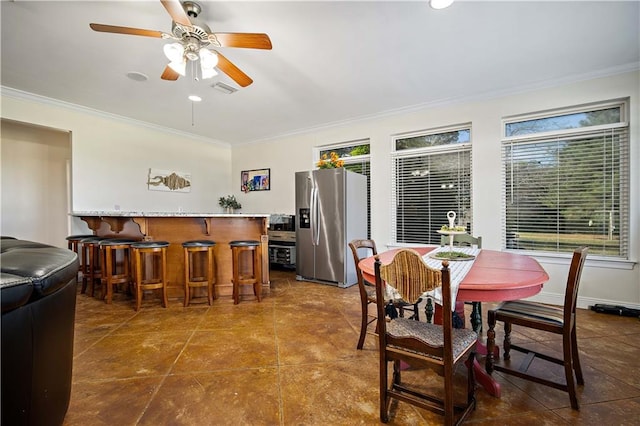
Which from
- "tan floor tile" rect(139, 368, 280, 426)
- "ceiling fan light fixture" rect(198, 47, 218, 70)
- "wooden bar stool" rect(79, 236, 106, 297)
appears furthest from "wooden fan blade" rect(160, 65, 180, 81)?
"tan floor tile" rect(139, 368, 280, 426)

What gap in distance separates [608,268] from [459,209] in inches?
65.9

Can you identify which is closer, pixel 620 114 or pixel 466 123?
pixel 620 114

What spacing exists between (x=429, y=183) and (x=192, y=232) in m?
3.44

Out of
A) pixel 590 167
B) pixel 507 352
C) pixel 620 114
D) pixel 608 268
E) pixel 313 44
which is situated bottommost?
pixel 507 352

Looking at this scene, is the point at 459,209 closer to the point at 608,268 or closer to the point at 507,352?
the point at 608,268

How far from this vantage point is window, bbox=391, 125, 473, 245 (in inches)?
161

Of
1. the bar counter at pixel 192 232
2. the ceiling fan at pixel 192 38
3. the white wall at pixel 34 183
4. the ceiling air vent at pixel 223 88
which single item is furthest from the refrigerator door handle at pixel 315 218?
the white wall at pixel 34 183

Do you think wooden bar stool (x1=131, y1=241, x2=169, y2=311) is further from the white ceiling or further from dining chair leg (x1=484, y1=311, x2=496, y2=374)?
dining chair leg (x1=484, y1=311, x2=496, y2=374)

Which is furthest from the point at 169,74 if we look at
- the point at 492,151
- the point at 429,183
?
the point at 492,151

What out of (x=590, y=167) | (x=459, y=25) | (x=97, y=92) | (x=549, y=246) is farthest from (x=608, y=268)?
(x=97, y=92)

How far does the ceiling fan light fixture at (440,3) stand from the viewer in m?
2.17

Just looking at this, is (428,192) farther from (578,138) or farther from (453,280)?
(453,280)

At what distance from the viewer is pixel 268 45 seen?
7.25ft

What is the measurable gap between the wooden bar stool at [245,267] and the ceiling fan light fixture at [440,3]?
2867mm
